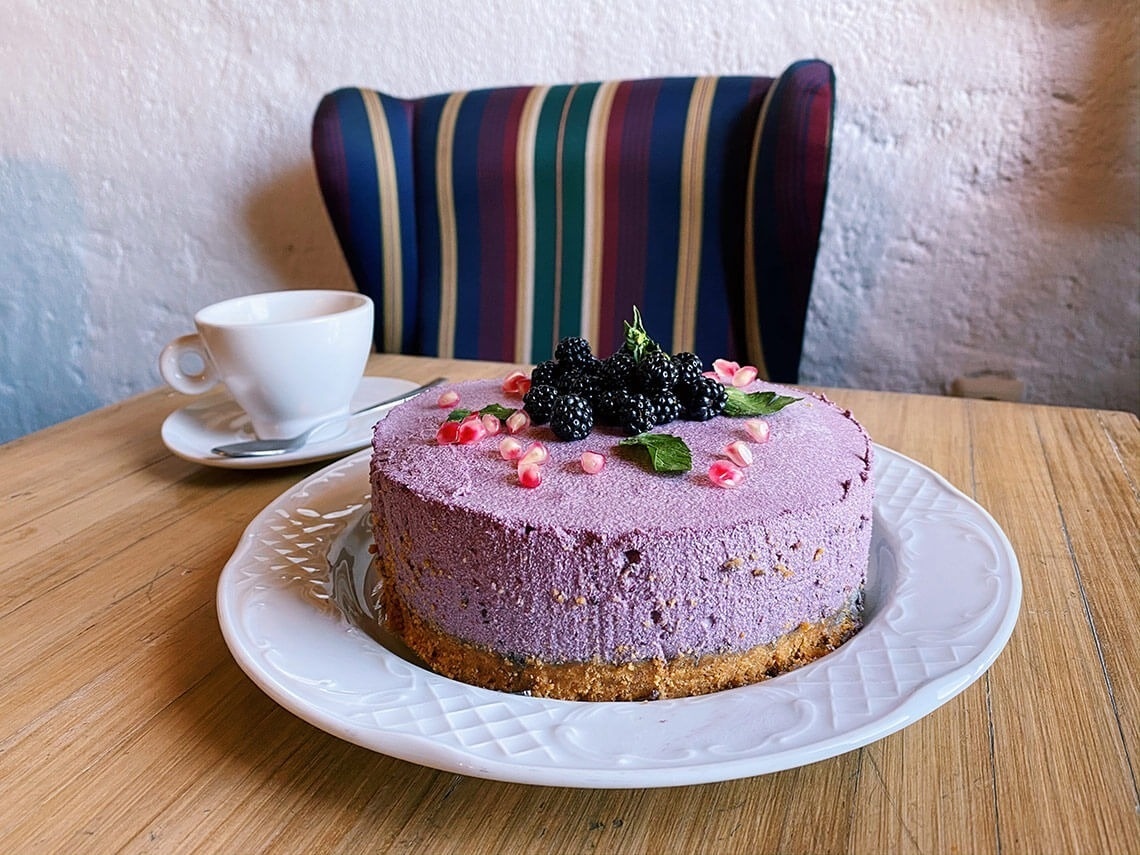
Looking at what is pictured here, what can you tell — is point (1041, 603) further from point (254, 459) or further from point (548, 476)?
point (254, 459)

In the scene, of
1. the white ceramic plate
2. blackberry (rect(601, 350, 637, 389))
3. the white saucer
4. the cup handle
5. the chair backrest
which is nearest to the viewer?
the white ceramic plate

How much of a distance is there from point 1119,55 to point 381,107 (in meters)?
1.60

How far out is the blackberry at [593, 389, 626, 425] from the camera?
2.67 ft

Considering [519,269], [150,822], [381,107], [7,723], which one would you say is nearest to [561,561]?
[150,822]

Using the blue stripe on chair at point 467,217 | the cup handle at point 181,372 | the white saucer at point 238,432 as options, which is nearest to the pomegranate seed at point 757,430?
the white saucer at point 238,432

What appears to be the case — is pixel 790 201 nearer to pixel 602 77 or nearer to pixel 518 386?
pixel 602 77

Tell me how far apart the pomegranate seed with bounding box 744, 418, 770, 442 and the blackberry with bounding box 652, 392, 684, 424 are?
0.07 m

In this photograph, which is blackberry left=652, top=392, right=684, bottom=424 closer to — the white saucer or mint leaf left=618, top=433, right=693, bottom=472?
mint leaf left=618, top=433, right=693, bottom=472

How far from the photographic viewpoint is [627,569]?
65 centimetres

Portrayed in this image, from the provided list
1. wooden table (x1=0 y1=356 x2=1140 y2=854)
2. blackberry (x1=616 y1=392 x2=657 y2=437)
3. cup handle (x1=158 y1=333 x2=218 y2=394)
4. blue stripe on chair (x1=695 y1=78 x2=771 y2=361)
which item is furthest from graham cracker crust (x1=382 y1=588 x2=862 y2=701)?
blue stripe on chair (x1=695 y1=78 x2=771 y2=361)

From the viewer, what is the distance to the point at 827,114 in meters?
1.63

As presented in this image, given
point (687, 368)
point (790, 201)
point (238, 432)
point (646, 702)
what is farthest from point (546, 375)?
point (790, 201)

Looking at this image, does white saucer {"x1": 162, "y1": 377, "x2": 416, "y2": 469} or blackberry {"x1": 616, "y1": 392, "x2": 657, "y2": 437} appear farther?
white saucer {"x1": 162, "y1": 377, "x2": 416, "y2": 469}

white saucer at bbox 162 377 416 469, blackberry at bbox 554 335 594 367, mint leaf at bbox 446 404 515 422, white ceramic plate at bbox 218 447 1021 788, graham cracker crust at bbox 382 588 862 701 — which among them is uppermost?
blackberry at bbox 554 335 594 367
